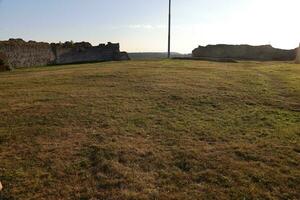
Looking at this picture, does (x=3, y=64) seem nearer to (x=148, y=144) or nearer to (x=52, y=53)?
(x=52, y=53)

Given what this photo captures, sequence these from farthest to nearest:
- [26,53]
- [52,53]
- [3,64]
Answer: [52,53] → [26,53] → [3,64]

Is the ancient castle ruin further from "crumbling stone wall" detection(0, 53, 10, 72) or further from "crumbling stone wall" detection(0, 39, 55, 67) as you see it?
"crumbling stone wall" detection(0, 53, 10, 72)

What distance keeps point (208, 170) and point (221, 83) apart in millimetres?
8878

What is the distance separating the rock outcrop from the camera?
39.1 m

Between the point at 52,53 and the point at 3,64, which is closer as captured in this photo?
the point at 3,64

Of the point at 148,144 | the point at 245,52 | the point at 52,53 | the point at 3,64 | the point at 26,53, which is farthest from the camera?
the point at 245,52

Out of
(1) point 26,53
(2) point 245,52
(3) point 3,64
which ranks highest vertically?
(1) point 26,53

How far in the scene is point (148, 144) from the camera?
7059 millimetres

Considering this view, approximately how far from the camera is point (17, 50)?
2347 centimetres

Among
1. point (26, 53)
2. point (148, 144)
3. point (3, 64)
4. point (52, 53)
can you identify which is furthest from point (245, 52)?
point (148, 144)

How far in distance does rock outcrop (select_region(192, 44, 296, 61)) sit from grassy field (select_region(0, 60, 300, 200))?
91.9ft

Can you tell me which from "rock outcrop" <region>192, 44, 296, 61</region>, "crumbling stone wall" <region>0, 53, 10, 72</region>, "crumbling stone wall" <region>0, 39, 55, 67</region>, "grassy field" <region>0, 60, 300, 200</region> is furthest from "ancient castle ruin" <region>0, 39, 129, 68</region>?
"rock outcrop" <region>192, 44, 296, 61</region>

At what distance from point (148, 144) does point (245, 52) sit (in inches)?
1452

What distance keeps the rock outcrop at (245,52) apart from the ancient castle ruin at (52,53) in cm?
1296
